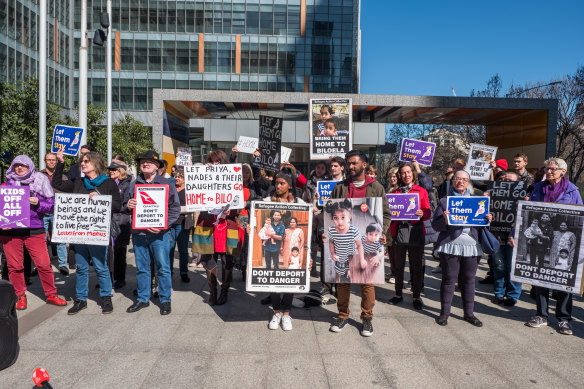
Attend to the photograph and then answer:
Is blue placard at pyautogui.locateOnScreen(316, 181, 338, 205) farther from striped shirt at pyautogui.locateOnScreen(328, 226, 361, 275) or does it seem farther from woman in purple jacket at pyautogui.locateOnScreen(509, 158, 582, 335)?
woman in purple jacket at pyautogui.locateOnScreen(509, 158, 582, 335)

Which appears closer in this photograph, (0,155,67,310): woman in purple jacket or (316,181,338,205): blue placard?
(0,155,67,310): woman in purple jacket

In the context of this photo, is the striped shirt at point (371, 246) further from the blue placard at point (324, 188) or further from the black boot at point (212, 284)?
the black boot at point (212, 284)

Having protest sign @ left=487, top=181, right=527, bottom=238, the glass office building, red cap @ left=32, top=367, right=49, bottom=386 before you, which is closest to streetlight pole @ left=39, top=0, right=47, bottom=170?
red cap @ left=32, top=367, right=49, bottom=386

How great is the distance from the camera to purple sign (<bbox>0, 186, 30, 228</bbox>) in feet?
17.0

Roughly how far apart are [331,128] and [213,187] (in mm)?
3099

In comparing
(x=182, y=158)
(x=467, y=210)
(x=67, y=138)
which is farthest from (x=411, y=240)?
(x=182, y=158)

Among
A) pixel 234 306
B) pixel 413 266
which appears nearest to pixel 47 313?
pixel 234 306

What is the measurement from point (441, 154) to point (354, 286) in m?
37.1

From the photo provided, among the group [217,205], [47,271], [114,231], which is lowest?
[47,271]

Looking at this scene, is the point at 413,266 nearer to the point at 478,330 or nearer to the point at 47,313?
the point at 478,330

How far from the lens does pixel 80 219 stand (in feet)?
17.1

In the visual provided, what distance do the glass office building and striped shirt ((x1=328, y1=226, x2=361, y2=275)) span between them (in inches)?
1730

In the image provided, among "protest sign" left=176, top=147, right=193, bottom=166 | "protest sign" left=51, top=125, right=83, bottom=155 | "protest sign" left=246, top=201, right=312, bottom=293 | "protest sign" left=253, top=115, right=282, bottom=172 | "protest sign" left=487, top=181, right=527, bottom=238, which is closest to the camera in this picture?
"protest sign" left=246, top=201, right=312, bottom=293

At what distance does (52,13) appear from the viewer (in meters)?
41.9
